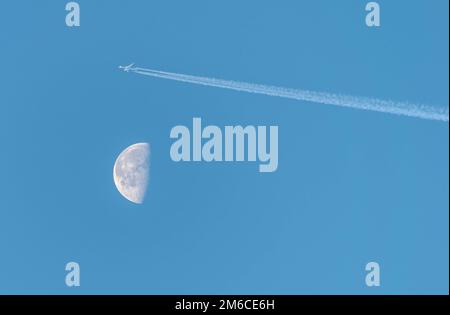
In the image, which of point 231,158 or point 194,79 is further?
point 194,79

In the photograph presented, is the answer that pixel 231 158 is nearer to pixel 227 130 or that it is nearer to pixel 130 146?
pixel 227 130

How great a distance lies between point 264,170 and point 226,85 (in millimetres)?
3003

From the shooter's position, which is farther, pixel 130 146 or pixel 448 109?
pixel 130 146

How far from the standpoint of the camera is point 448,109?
79.4 feet

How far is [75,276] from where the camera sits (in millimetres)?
27281

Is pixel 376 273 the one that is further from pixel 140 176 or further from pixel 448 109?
pixel 140 176

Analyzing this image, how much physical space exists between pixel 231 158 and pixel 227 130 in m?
0.86

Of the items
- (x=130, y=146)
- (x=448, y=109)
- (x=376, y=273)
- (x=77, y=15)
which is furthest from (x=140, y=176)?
(x=448, y=109)
